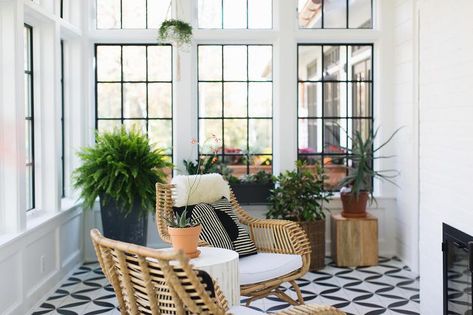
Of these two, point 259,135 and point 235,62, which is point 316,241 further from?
point 235,62

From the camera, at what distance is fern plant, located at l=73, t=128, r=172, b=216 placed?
5746 millimetres

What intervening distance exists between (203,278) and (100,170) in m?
3.04

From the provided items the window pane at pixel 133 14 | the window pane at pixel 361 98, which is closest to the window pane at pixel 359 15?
the window pane at pixel 361 98

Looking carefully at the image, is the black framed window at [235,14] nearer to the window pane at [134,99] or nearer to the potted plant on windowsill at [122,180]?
the window pane at [134,99]

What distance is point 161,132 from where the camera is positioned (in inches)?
276

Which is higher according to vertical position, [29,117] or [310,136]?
[29,117]

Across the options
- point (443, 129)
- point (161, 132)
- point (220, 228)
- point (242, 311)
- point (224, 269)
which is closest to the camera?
point (242, 311)

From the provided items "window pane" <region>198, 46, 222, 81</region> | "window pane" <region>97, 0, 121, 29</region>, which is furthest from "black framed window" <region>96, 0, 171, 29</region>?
"window pane" <region>198, 46, 222, 81</region>

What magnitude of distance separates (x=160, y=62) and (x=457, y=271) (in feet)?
13.3

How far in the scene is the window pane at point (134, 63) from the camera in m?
6.98

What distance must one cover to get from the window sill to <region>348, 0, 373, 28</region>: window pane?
339cm

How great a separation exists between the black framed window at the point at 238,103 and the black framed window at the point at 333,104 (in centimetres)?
37

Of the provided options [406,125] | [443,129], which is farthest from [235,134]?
[443,129]

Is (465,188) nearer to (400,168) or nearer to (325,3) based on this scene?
(400,168)
